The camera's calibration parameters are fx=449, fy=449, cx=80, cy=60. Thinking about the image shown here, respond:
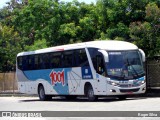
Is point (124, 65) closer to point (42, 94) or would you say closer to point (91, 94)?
point (91, 94)

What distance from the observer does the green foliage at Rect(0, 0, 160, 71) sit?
28.1 meters

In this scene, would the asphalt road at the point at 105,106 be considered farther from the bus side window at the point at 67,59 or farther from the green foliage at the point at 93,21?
the green foliage at the point at 93,21

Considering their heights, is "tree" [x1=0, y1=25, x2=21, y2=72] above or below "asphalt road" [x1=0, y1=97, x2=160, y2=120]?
above

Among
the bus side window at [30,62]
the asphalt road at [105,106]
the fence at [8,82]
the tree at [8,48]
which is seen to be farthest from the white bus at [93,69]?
the tree at [8,48]

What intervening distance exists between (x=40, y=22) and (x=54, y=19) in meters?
2.16

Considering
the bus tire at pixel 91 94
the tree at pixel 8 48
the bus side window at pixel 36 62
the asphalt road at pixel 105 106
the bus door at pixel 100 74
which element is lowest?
the asphalt road at pixel 105 106

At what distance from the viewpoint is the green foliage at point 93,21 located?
92.2ft

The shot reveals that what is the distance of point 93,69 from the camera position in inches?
971

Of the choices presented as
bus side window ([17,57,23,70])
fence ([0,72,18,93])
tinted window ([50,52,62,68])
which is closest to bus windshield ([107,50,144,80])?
tinted window ([50,52,62,68])

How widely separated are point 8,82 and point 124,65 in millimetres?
24742

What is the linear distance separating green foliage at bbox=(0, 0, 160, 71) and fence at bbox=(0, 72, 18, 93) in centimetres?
642

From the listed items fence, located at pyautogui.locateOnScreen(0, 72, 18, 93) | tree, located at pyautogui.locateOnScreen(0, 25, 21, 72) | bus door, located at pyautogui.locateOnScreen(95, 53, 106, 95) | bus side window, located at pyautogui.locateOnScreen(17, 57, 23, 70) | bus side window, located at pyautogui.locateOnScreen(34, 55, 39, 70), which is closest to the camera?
bus door, located at pyautogui.locateOnScreen(95, 53, 106, 95)

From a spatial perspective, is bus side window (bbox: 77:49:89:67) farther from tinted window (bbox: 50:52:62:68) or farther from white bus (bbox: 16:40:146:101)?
tinted window (bbox: 50:52:62:68)

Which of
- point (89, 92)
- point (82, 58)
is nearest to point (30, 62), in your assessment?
point (82, 58)
